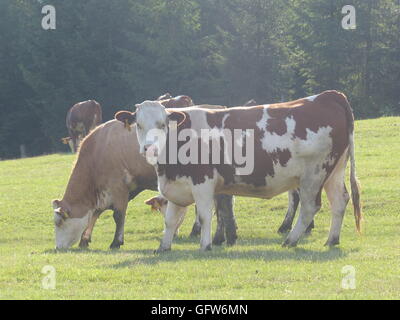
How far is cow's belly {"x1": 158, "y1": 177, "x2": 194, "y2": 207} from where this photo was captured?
1332cm

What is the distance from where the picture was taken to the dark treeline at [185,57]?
55.6m

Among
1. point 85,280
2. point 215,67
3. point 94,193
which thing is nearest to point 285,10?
point 215,67

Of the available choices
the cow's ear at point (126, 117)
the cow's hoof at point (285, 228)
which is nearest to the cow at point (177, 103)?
the cow's hoof at point (285, 228)

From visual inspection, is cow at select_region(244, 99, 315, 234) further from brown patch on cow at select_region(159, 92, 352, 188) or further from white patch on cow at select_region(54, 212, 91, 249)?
white patch on cow at select_region(54, 212, 91, 249)

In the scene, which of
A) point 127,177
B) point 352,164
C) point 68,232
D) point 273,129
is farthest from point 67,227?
point 352,164

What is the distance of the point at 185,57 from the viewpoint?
6059 centimetres

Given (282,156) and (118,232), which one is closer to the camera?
(282,156)

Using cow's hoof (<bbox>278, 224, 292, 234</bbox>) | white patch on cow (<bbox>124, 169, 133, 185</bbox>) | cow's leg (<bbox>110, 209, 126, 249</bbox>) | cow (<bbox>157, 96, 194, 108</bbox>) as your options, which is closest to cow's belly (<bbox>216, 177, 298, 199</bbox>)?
cow's leg (<bbox>110, 209, 126, 249</bbox>)

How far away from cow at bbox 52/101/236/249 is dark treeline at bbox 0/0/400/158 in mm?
38736

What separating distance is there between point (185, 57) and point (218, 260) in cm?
4951

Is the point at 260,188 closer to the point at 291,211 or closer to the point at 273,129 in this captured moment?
the point at 273,129

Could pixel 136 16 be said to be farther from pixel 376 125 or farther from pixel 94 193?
pixel 94 193

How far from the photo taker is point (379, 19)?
56219 millimetres
